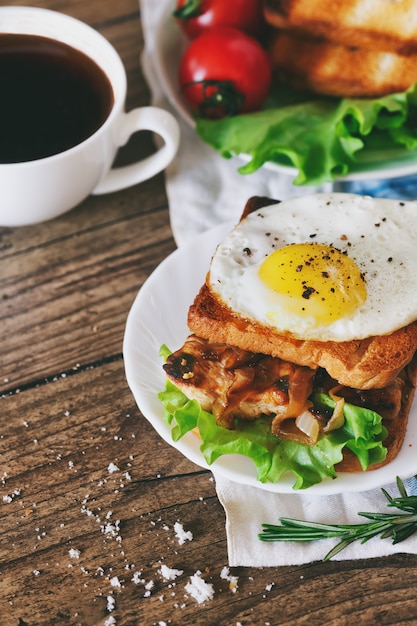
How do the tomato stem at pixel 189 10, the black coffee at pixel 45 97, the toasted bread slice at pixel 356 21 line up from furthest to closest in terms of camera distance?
the tomato stem at pixel 189 10 → the toasted bread slice at pixel 356 21 → the black coffee at pixel 45 97

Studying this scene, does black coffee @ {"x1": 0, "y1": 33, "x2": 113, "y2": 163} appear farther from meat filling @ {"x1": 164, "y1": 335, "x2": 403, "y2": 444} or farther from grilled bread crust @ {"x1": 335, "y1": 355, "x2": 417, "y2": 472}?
grilled bread crust @ {"x1": 335, "y1": 355, "x2": 417, "y2": 472}

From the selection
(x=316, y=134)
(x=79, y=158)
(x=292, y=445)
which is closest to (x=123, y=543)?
(x=292, y=445)

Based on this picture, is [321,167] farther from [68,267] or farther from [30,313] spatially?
[30,313]

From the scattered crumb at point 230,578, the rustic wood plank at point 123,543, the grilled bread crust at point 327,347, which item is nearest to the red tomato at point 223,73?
the grilled bread crust at point 327,347

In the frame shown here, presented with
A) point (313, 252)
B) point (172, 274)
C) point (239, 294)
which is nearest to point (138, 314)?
point (172, 274)

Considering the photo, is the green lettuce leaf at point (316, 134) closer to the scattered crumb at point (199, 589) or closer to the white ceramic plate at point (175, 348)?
the white ceramic plate at point (175, 348)
